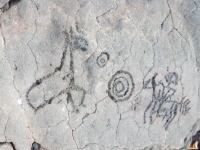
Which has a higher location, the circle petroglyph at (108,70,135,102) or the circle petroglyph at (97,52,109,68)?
the circle petroglyph at (97,52,109,68)

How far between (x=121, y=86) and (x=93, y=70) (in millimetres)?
185

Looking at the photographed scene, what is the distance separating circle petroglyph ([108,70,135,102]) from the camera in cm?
217

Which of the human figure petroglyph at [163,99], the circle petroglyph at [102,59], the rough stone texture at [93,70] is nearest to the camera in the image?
the rough stone texture at [93,70]

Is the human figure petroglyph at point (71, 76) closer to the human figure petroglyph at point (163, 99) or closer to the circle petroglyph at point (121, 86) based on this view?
the circle petroglyph at point (121, 86)

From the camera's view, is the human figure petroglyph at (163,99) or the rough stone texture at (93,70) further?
the human figure petroglyph at (163,99)

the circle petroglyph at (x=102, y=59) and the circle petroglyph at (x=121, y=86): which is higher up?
the circle petroglyph at (x=102, y=59)

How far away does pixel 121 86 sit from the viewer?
2.20 m

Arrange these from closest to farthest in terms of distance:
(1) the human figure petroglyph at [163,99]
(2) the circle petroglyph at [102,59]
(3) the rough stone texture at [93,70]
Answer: (3) the rough stone texture at [93,70], (2) the circle petroglyph at [102,59], (1) the human figure petroglyph at [163,99]

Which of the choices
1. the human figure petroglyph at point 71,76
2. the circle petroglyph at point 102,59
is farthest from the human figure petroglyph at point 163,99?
the human figure petroglyph at point 71,76

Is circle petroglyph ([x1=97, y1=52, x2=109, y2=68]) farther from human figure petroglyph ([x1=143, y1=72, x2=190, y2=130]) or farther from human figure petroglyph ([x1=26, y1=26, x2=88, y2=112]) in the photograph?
human figure petroglyph ([x1=143, y1=72, x2=190, y2=130])

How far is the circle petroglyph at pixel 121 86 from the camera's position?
2.17 meters

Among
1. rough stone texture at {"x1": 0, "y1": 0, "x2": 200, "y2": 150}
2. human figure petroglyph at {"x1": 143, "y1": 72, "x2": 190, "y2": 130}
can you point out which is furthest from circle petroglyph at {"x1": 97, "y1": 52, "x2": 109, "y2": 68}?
human figure petroglyph at {"x1": 143, "y1": 72, "x2": 190, "y2": 130}

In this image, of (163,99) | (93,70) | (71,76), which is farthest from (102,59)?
(163,99)

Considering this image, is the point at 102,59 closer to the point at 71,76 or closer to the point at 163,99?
the point at 71,76
